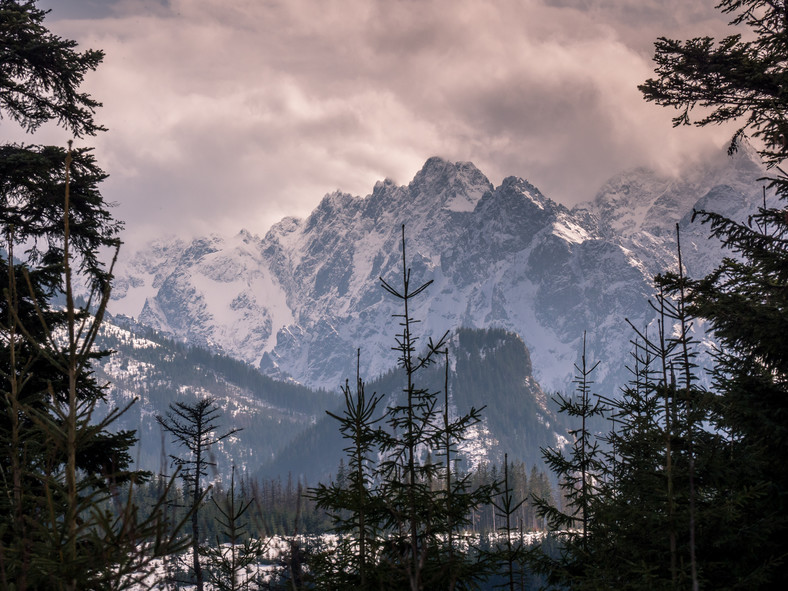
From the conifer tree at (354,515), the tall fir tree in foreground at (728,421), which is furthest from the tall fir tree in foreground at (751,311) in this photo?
the conifer tree at (354,515)

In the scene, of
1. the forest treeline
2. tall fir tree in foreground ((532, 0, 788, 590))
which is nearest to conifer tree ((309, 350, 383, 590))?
the forest treeline

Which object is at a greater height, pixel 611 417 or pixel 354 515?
pixel 611 417

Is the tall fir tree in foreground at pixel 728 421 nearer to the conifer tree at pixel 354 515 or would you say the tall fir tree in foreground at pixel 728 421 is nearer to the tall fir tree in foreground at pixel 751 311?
the tall fir tree in foreground at pixel 751 311

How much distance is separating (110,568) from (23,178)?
31.4 feet

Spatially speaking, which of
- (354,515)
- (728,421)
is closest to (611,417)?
(728,421)

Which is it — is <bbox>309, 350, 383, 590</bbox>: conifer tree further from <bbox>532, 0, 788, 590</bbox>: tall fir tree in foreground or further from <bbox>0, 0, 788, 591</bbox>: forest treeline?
<bbox>532, 0, 788, 590</bbox>: tall fir tree in foreground

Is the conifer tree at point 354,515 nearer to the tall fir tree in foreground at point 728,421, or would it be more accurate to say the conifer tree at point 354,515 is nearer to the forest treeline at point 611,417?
the forest treeline at point 611,417

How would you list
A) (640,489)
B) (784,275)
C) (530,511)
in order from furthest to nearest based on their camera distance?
1. (530,511)
2. (784,275)
3. (640,489)

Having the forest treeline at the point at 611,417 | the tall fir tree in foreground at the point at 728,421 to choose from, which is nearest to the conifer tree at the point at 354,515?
the forest treeline at the point at 611,417

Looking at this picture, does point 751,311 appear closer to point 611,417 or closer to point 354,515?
point 611,417

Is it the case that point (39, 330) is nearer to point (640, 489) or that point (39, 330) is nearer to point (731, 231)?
point (640, 489)

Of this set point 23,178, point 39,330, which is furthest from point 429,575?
point 23,178

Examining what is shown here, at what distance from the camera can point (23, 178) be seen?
38.7 feet

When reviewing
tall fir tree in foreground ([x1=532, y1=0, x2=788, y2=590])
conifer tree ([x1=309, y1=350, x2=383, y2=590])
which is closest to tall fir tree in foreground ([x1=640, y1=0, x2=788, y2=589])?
tall fir tree in foreground ([x1=532, y1=0, x2=788, y2=590])
